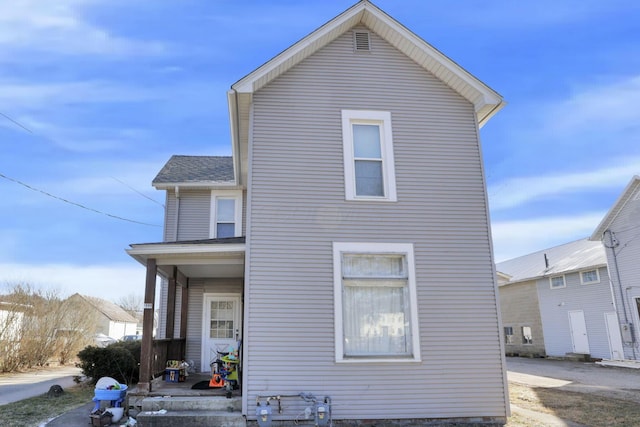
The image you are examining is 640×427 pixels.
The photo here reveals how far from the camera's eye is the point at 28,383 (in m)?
13.8

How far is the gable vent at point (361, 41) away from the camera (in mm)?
8852

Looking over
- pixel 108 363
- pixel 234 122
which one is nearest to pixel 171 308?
pixel 108 363

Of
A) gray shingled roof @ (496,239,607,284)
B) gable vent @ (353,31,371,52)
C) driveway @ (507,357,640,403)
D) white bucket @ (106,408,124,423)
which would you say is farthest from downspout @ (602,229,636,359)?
white bucket @ (106,408,124,423)

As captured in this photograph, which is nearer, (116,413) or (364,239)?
(116,413)

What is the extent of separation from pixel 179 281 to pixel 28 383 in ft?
22.9

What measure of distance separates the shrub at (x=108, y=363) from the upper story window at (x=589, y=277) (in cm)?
1910

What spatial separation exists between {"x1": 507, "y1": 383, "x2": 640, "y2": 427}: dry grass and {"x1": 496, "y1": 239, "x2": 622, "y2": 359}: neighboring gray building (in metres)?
9.81

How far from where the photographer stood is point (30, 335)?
17734mm

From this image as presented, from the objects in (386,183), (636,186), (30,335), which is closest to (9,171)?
(30,335)

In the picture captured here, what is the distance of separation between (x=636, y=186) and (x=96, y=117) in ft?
64.4

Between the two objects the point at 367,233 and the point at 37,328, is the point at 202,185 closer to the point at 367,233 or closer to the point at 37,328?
the point at 367,233

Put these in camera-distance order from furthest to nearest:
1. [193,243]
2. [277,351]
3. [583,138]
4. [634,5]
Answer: [583,138] → [634,5] → [193,243] → [277,351]

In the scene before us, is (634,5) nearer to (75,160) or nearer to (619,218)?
(619,218)

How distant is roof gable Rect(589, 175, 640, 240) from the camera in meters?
17.6
